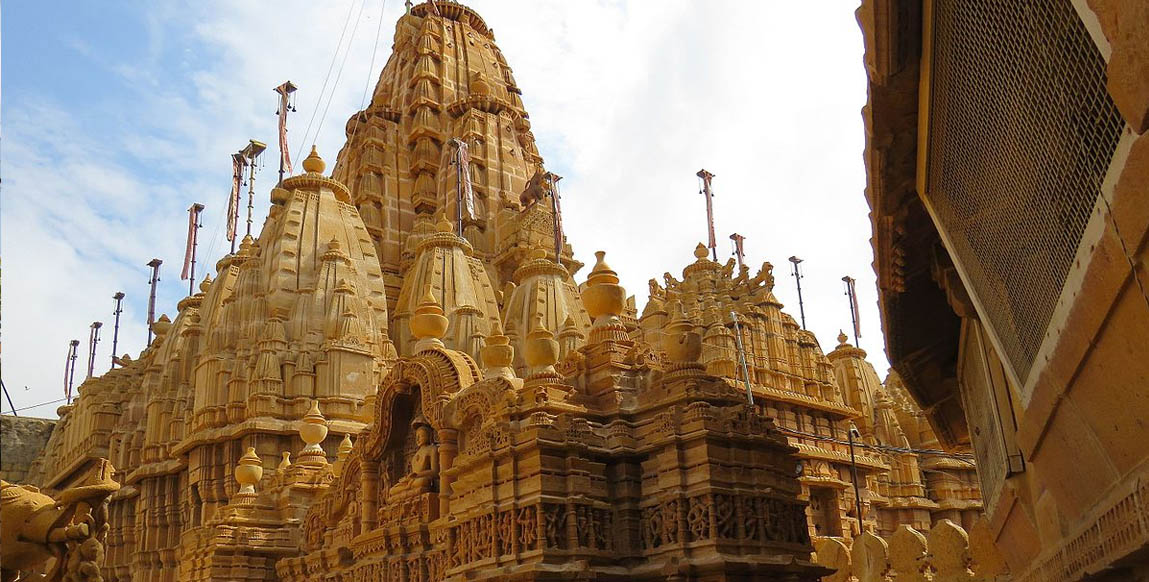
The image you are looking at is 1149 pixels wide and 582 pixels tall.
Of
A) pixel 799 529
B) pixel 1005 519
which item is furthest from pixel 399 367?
pixel 1005 519

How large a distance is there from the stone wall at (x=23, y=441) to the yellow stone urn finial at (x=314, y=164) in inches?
953

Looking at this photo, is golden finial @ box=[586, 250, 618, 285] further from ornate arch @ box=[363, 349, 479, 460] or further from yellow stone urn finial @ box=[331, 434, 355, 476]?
yellow stone urn finial @ box=[331, 434, 355, 476]

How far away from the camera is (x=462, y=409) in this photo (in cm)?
1202

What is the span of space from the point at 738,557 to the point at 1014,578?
3.03 metres

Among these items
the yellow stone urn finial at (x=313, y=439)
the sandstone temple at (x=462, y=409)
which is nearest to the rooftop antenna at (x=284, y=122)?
the sandstone temple at (x=462, y=409)

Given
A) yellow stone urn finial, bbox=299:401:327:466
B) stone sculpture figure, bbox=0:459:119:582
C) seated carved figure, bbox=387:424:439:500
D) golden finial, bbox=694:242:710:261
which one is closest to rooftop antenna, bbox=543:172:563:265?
golden finial, bbox=694:242:710:261

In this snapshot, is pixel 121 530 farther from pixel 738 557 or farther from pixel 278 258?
pixel 738 557

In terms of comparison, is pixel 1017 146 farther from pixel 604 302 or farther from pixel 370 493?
pixel 370 493

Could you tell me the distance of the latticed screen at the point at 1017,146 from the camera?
12.8 feet

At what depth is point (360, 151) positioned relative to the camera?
41.5 meters

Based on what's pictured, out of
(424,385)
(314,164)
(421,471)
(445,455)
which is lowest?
(421,471)

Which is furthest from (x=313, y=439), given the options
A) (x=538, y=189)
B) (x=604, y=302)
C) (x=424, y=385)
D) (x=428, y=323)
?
(x=538, y=189)

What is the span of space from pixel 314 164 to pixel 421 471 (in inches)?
841

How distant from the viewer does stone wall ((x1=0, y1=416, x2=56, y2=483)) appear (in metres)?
46.0
